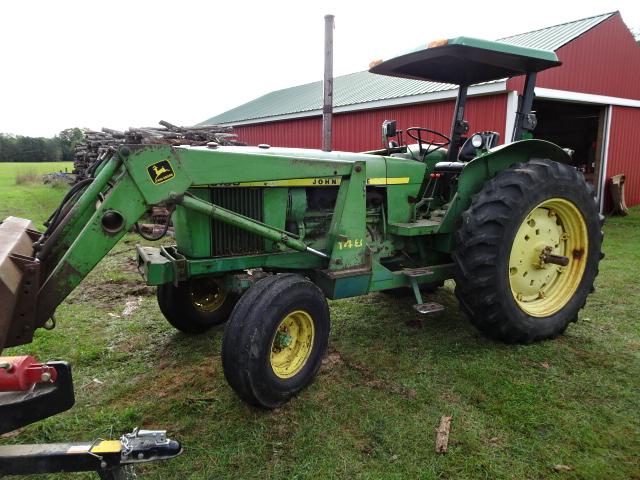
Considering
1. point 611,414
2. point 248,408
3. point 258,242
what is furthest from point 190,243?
point 611,414

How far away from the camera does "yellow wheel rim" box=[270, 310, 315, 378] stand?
2.95m

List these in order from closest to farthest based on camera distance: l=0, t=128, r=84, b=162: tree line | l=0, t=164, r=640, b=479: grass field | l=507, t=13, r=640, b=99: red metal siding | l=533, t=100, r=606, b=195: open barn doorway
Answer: l=0, t=164, r=640, b=479: grass field
l=507, t=13, r=640, b=99: red metal siding
l=533, t=100, r=606, b=195: open barn doorway
l=0, t=128, r=84, b=162: tree line

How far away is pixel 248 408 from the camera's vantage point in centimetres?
291

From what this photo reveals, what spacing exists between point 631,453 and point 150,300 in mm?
4290

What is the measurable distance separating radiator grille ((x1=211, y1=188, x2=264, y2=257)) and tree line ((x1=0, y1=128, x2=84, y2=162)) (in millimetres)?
51934

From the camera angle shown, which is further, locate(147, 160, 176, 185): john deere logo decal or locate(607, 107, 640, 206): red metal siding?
locate(607, 107, 640, 206): red metal siding

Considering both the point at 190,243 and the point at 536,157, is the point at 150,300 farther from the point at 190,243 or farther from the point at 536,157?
the point at 536,157

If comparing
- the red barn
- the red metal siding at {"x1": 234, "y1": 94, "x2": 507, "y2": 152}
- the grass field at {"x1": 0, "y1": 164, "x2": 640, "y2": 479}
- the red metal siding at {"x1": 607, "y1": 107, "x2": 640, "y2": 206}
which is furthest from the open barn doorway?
the grass field at {"x1": 0, "y1": 164, "x2": 640, "y2": 479}

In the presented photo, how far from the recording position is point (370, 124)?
11.7 meters

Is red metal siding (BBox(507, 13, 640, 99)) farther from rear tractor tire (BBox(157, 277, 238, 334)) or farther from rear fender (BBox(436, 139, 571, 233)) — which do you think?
rear tractor tire (BBox(157, 277, 238, 334))

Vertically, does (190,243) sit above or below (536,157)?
below

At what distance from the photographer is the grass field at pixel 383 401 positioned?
96.0 inches

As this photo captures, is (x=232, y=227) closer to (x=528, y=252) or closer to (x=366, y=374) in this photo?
(x=366, y=374)

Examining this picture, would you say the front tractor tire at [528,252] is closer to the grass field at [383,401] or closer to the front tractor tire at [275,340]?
the grass field at [383,401]
